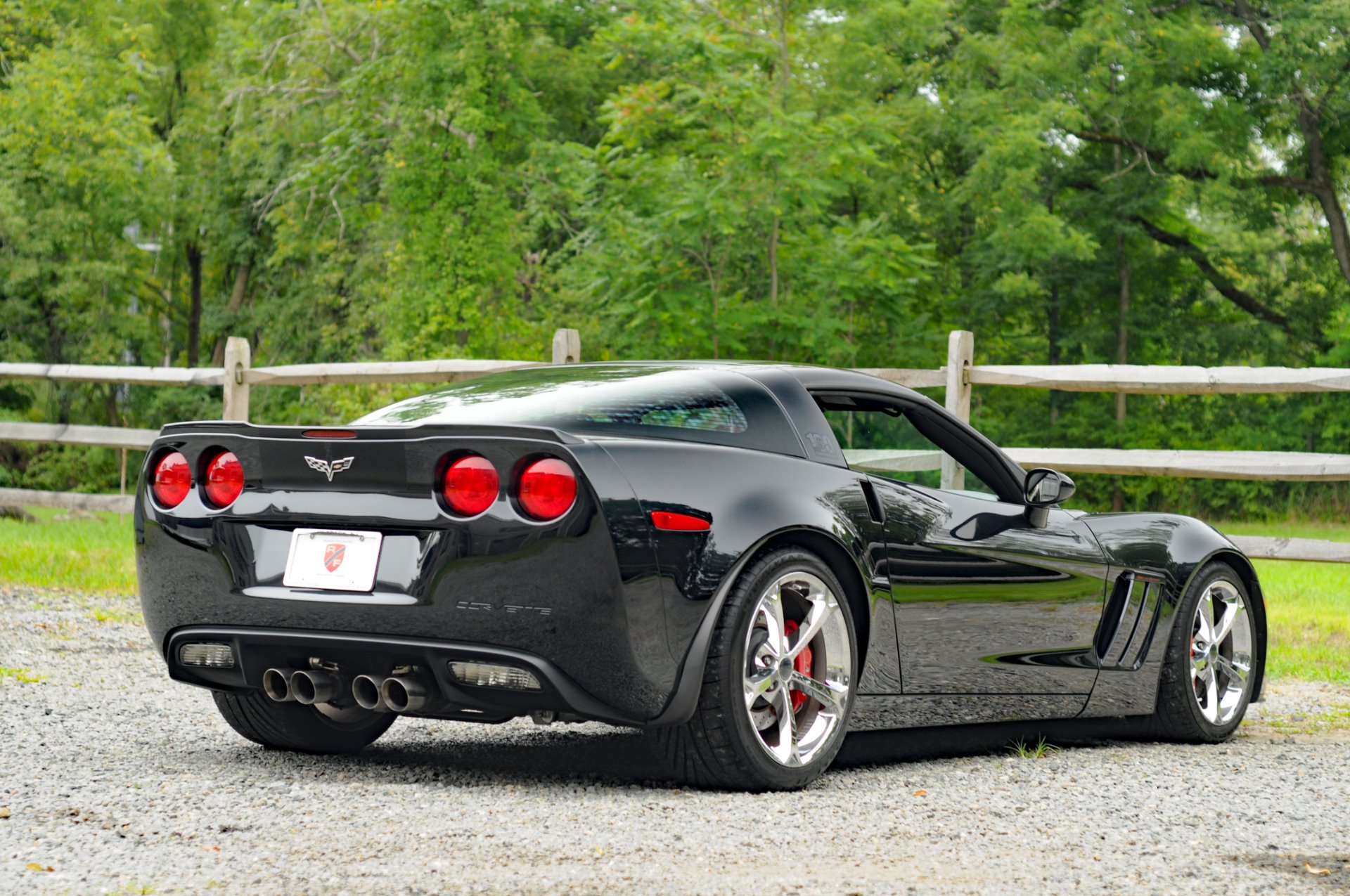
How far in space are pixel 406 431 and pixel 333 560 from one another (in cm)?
41

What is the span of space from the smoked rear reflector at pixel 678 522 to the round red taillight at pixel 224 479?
1.20 meters

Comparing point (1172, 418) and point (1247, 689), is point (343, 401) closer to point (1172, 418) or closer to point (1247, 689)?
point (1172, 418)

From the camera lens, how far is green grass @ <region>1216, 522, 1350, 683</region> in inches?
333

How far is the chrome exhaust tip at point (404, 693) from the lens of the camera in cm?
416

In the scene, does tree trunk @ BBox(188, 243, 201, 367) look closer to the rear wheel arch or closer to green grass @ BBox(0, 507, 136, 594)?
green grass @ BBox(0, 507, 136, 594)

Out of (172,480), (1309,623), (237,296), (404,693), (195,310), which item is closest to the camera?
(404,693)

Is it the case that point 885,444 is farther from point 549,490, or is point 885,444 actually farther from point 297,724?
point 549,490

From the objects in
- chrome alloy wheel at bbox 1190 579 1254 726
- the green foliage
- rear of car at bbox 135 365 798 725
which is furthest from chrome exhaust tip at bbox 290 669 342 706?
the green foliage

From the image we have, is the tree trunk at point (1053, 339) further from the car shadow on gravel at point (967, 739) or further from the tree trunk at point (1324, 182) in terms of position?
the car shadow on gravel at point (967, 739)

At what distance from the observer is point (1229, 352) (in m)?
28.3

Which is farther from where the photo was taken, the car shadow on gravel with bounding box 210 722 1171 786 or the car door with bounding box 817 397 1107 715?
the car door with bounding box 817 397 1107 715

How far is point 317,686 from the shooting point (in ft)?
14.1

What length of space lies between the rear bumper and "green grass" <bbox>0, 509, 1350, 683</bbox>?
16.0ft

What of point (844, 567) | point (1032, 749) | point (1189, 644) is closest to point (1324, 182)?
point (1189, 644)
